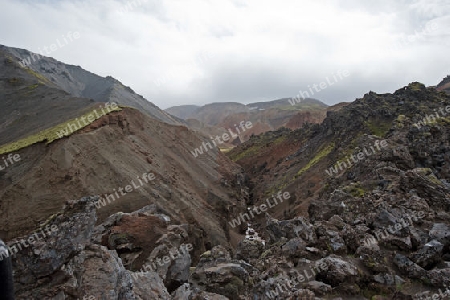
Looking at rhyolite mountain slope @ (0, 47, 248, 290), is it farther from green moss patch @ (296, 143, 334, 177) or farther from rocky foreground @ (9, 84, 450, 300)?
green moss patch @ (296, 143, 334, 177)

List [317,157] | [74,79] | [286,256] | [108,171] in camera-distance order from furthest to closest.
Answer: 1. [74,79]
2. [317,157]
3. [108,171]
4. [286,256]

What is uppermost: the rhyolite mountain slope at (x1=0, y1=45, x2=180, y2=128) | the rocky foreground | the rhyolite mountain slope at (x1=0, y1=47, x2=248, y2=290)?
the rhyolite mountain slope at (x1=0, y1=45, x2=180, y2=128)

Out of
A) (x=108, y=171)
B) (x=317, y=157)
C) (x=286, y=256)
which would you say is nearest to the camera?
(x=286, y=256)

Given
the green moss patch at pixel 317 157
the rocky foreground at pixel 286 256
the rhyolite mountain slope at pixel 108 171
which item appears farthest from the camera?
the green moss patch at pixel 317 157

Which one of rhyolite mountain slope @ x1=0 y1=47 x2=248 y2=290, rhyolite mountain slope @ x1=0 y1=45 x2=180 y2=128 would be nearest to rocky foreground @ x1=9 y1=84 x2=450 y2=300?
rhyolite mountain slope @ x1=0 y1=47 x2=248 y2=290

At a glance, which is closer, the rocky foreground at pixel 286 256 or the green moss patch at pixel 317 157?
the rocky foreground at pixel 286 256

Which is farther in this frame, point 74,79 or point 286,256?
point 74,79

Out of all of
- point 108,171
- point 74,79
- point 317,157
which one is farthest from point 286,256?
point 74,79

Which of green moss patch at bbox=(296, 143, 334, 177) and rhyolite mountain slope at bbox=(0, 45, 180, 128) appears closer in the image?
green moss patch at bbox=(296, 143, 334, 177)

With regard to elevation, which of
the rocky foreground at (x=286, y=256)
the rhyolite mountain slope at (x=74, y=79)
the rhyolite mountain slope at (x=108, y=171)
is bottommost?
the rocky foreground at (x=286, y=256)

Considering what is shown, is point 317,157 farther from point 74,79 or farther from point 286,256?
point 74,79

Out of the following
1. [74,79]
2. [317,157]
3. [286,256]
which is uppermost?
[74,79]

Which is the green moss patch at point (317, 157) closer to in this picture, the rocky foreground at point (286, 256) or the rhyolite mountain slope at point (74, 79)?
the rocky foreground at point (286, 256)

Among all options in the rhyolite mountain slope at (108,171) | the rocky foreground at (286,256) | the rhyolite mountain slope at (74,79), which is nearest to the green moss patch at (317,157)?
the rhyolite mountain slope at (108,171)
